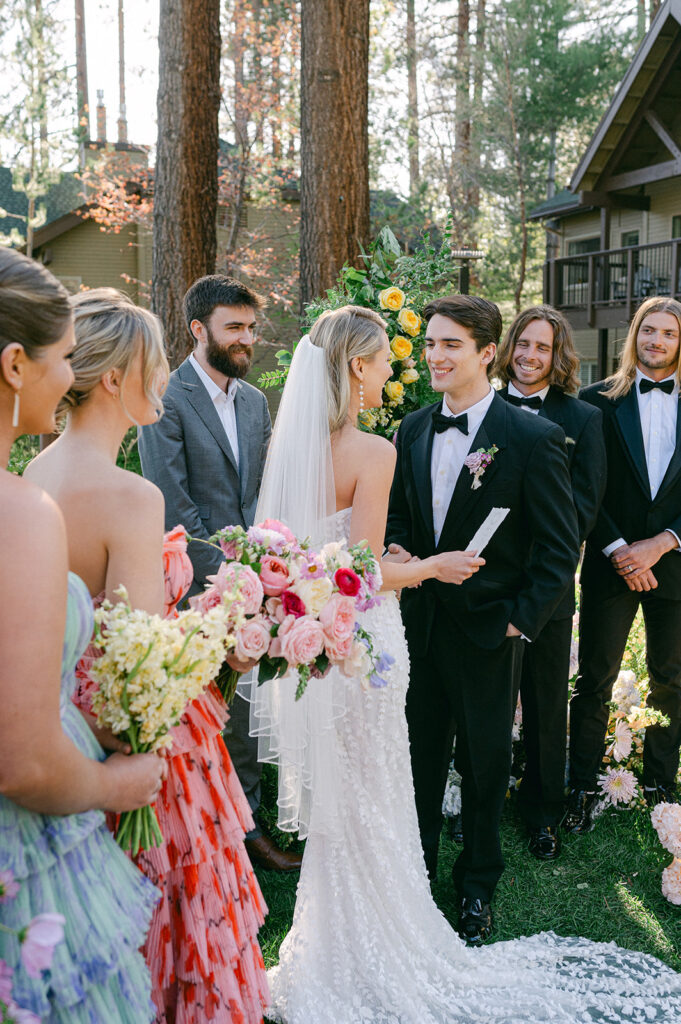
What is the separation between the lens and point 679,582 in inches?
177

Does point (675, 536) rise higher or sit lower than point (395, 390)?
lower

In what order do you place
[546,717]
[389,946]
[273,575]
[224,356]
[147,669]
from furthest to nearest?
[546,717] → [224,356] → [389,946] → [273,575] → [147,669]

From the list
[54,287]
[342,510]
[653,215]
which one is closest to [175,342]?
[342,510]

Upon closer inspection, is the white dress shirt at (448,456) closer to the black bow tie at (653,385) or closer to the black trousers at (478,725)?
the black trousers at (478,725)

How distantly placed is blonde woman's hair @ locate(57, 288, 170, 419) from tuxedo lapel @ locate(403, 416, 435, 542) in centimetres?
178

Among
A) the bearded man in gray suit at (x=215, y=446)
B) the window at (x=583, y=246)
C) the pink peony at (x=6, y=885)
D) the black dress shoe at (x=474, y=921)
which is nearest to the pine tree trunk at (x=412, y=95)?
A: the window at (x=583, y=246)

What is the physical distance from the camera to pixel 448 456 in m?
A: 3.72

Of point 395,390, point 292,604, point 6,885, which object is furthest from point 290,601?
point 395,390

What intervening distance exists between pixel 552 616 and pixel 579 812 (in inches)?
42.7

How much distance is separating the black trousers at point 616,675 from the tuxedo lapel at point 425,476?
1.32 metres

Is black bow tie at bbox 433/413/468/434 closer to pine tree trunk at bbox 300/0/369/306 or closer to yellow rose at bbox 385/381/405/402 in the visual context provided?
yellow rose at bbox 385/381/405/402

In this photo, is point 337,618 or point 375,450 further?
point 375,450

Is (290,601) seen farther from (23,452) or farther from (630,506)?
(23,452)

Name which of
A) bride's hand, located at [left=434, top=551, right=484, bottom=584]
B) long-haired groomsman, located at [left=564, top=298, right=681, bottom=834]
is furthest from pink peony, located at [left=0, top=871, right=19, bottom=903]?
long-haired groomsman, located at [left=564, top=298, right=681, bottom=834]
